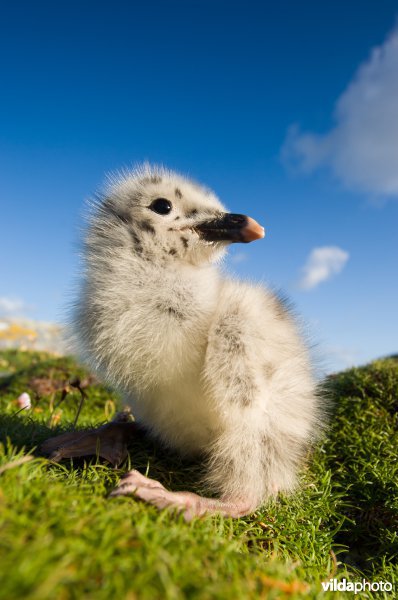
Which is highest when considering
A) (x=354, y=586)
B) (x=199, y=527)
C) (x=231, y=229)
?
(x=231, y=229)

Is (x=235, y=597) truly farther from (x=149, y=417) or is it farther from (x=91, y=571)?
(x=149, y=417)

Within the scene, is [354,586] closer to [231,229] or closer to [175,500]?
[175,500]

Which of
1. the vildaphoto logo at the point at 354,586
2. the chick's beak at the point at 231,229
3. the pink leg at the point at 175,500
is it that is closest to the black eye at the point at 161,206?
the chick's beak at the point at 231,229

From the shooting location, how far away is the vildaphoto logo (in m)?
2.56

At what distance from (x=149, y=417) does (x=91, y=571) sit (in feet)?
5.50

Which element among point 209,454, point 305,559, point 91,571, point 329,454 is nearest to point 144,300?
point 209,454

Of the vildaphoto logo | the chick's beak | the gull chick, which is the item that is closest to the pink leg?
the gull chick

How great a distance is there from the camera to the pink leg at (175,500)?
2.47m

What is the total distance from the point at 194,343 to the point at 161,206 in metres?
0.97

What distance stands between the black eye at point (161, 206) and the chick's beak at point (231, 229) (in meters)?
0.22

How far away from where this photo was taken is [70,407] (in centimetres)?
777

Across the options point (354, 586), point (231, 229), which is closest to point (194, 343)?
point (231, 229)

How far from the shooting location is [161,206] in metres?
3.26

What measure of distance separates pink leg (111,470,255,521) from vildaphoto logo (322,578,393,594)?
601mm
